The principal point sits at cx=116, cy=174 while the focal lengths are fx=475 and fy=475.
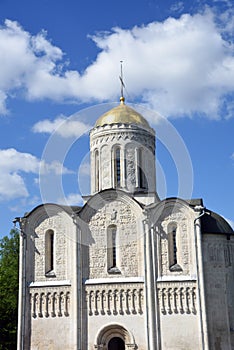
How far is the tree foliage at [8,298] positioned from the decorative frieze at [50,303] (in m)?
5.41

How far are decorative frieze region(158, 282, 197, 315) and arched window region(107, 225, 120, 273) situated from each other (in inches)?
86.6

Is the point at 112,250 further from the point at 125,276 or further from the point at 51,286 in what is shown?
the point at 51,286

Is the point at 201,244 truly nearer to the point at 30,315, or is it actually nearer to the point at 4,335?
the point at 30,315

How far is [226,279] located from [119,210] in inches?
210

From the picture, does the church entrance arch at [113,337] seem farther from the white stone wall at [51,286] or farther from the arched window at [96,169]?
the arched window at [96,169]

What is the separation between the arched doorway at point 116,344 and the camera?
790 inches

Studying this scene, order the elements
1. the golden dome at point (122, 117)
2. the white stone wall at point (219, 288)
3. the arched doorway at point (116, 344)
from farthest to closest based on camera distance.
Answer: the golden dome at point (122, 117), the arched doorway at point (116, 344), the white stone wall at point (219, 288)

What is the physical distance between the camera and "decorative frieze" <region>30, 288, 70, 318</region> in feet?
65.0

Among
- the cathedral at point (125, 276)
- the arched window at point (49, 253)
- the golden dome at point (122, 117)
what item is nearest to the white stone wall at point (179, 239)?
the cathedral at point (125, 276)

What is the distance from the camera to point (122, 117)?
23.4 meters

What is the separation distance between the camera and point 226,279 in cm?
1964

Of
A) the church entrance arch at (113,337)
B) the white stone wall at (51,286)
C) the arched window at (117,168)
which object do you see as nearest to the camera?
the church entrance arch at (113,337)

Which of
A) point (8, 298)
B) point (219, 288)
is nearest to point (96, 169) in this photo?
point (219, 288)

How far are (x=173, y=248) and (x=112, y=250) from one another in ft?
8.55
